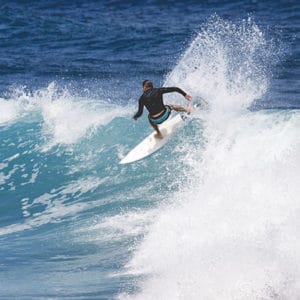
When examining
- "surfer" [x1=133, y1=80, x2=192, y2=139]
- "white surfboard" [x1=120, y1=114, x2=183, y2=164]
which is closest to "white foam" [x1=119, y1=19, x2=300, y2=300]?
"white surfboard" [x1=120, y1=114, x2=183, y2=164]

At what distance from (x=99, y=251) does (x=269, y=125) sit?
14.6 ft

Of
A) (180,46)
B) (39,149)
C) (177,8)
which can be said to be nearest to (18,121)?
(39,149)

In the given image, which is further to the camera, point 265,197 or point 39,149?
point 39,149

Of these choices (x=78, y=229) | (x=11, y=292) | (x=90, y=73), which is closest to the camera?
(x=11, y=292)

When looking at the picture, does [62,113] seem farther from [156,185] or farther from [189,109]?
[156,185]

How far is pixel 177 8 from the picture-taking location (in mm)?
34812

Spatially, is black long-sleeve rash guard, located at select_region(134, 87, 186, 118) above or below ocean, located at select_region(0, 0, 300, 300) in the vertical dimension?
above

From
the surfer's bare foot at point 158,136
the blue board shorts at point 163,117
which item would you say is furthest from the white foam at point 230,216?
the blue board shorts at point 163,117

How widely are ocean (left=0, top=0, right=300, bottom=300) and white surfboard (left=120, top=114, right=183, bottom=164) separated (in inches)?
8.8

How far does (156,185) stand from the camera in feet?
44.4

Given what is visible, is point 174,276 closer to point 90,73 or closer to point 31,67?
point 90,73

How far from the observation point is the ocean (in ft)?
29.9

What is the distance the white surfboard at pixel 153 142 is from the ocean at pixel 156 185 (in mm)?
222

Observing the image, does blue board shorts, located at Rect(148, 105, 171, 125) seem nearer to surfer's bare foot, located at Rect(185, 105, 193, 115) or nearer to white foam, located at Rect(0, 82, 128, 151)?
surfer's bare foot, located at Rect(185, 105, 193, 115)
